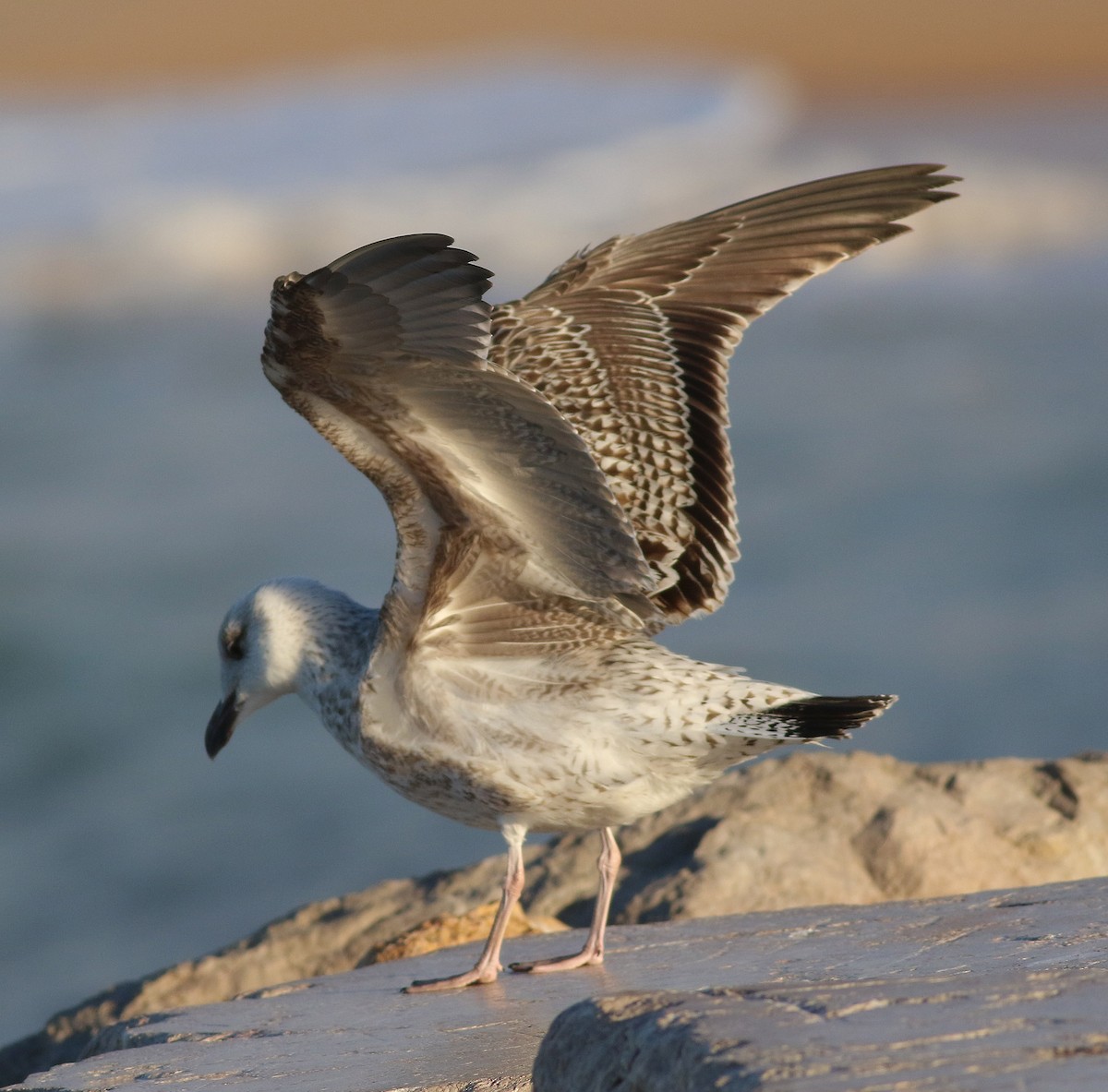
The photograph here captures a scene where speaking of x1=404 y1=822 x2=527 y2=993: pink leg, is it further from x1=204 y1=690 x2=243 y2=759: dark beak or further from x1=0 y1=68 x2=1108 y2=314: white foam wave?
x1=0 y1=68 x2=1108 y2=314: white foam wave

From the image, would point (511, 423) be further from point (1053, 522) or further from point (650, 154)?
point (650, 154)

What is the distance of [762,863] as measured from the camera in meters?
5.39

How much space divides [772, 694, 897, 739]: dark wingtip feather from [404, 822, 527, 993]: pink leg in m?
0.70

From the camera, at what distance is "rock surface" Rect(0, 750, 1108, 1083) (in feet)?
17.5

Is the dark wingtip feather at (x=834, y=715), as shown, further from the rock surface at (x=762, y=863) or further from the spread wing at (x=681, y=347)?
the rock surface at (x=762, y=863)

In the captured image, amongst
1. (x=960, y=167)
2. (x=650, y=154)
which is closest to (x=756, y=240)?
(x=960, y=167)

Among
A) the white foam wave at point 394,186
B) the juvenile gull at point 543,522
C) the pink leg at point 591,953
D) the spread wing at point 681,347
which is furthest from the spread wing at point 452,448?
the white foam wave at point 394,186

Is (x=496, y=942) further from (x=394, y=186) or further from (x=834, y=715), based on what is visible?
(x=394, y=186)

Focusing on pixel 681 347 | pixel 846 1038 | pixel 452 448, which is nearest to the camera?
pixel 846 1038

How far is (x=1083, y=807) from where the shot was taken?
549cm

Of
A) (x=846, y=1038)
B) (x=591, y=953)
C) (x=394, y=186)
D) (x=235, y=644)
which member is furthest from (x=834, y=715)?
(x=394, y=186)

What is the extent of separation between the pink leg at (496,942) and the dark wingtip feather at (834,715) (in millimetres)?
704

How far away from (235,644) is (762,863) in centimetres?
148

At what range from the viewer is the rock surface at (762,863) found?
534 cm
